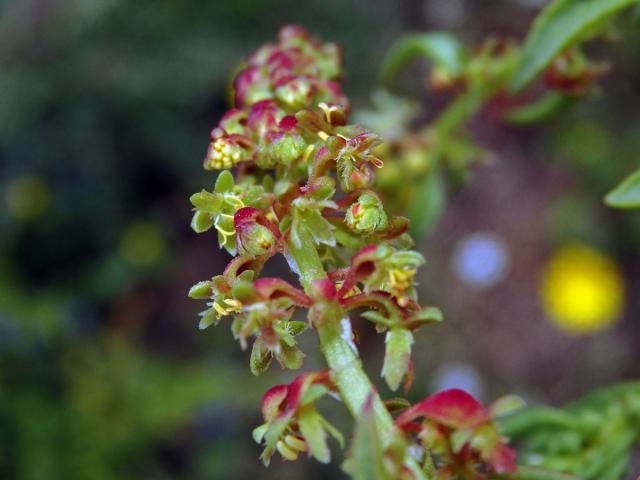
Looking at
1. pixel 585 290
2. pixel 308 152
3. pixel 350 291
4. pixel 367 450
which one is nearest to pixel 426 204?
pixel 308 152

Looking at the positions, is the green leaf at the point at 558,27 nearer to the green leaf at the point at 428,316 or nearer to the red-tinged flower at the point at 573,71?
the red-tinged flower at the point at 573,71

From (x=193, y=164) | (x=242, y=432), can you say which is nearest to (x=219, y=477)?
(x=242, y=432)

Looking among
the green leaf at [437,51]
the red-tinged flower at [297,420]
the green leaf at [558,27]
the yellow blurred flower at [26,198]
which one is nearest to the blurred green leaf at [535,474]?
the red-tinged flower at [297,420]

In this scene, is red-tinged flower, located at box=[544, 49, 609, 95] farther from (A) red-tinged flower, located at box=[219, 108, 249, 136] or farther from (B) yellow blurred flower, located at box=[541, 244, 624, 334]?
(B) yellow blurred flower, located at box=[541, 244, 624, 334]

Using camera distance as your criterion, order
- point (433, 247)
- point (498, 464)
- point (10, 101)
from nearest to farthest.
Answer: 1. point (498, 464)
2. point (10, 101)
3. point (433, 247)

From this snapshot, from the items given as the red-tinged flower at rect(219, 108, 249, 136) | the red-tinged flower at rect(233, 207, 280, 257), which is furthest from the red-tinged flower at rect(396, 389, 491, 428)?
the red-tinged flower at rect(219, 108, 249, 136)

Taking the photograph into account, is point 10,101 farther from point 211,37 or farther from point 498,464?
point 498,464

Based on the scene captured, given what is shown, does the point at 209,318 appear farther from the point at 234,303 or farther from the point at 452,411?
the point at 452,411
